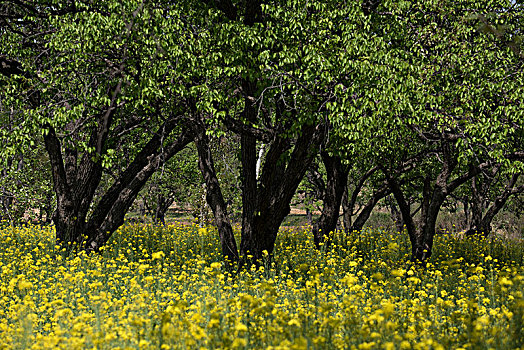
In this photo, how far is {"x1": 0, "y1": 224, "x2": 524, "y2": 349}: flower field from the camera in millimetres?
3729

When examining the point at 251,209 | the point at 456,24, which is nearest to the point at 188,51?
the point at 251,209

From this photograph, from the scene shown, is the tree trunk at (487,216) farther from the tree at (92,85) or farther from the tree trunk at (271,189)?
the tree at (92,85)

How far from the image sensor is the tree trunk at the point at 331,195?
12.0 meters

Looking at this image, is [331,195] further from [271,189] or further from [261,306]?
[261,306]

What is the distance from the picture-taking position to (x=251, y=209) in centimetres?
862

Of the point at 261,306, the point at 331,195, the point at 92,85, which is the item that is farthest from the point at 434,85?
the point at 92,85

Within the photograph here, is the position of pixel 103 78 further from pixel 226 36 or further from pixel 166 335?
pixel 166 335

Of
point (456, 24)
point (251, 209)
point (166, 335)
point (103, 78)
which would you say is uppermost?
point (456, 24)

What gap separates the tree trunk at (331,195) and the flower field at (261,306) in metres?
0.97

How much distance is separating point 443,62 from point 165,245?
23.2ft

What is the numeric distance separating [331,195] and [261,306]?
8642 millimetres

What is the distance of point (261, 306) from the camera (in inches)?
158

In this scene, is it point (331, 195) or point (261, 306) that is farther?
point (331, 195)

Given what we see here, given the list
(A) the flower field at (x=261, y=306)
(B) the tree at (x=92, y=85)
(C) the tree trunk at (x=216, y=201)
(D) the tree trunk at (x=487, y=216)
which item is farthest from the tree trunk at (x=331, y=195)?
(D) the tree trunk at (x=487, y=216)
